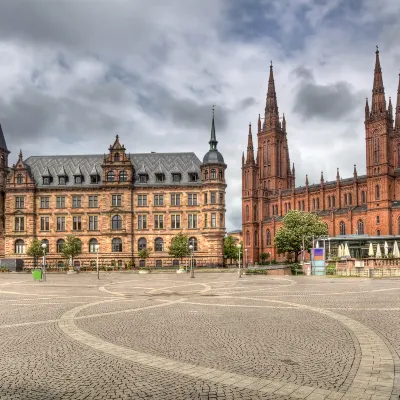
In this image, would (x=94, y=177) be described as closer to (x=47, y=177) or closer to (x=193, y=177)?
(x=47, y=177)

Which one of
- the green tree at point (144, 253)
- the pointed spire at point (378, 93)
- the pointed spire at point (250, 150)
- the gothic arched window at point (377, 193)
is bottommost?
the green tree at point (144, 253)

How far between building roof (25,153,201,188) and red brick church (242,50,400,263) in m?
45.1

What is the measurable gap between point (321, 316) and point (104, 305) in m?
10.3

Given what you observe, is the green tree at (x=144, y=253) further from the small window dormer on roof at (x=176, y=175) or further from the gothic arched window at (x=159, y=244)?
the small window dormer on roof at (x=176, y=175)

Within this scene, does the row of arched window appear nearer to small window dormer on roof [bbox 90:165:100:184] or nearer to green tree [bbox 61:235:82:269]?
green tree [bbox 61:235:82:269]

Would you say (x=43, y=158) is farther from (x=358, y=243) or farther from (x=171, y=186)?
(x=358, y=243)

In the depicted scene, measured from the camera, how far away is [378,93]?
4195 inches

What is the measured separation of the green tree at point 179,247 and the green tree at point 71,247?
48.4 ft

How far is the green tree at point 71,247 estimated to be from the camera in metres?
72.2

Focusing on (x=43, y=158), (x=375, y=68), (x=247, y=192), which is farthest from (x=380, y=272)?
(x=247, y=192)

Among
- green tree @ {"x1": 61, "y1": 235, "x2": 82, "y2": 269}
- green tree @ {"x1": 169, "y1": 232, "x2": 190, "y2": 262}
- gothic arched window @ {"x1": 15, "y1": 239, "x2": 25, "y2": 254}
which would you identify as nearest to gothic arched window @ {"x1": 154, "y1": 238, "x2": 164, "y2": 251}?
green tree @ {"x1": 169, "y1": 232, "x2": 190, "y2": 262}

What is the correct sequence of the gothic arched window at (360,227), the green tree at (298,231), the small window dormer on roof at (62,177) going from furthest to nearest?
1. the gothic arched window at (360,227)
2. the green tree at (298,231)
3. the small window dormer on roof at (62,177)

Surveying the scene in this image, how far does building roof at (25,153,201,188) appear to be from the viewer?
79.2 meters

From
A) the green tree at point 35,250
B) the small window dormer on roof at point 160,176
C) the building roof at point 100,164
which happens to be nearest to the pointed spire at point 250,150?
the building roof at point 100,164
